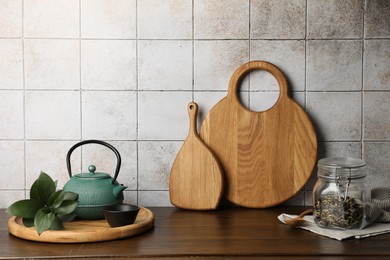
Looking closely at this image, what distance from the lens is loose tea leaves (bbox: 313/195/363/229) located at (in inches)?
69.3

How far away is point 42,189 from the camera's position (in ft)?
5.79

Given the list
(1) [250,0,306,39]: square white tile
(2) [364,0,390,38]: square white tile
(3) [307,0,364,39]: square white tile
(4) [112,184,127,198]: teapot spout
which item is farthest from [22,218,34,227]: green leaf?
(2) [364,0,390,38]: square white tile

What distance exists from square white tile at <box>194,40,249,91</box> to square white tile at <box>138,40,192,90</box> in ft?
0.11

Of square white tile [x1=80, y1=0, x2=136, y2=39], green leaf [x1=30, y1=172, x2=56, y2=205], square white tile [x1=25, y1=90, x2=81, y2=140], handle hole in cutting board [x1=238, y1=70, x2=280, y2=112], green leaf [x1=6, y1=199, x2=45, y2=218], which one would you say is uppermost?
square white tile [x1=80, y1=0, x2=136, y2=39]

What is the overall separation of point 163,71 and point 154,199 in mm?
445

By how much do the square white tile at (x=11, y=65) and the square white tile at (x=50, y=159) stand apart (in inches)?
8.3

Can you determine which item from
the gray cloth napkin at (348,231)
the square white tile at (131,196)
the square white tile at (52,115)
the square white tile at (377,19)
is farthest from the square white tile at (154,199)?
the square white tile at (377,19)

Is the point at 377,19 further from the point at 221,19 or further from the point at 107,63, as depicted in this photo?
the point at 107,63

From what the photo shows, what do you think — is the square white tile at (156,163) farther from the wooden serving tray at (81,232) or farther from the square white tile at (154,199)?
the wooden serving tray at (81,232)

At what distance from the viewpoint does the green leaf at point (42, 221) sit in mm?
1651

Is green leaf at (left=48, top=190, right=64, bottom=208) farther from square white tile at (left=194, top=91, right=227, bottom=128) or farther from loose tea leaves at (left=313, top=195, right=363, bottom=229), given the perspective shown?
loose tea leaves at (left=313, top=195, right=363, bottom=229)

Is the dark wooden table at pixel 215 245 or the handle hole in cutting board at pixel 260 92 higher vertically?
the handle hole in cutting board at pixel 260 92

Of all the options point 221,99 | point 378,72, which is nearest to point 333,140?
point 378,72

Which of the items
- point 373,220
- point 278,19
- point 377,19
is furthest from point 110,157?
point 377,19
